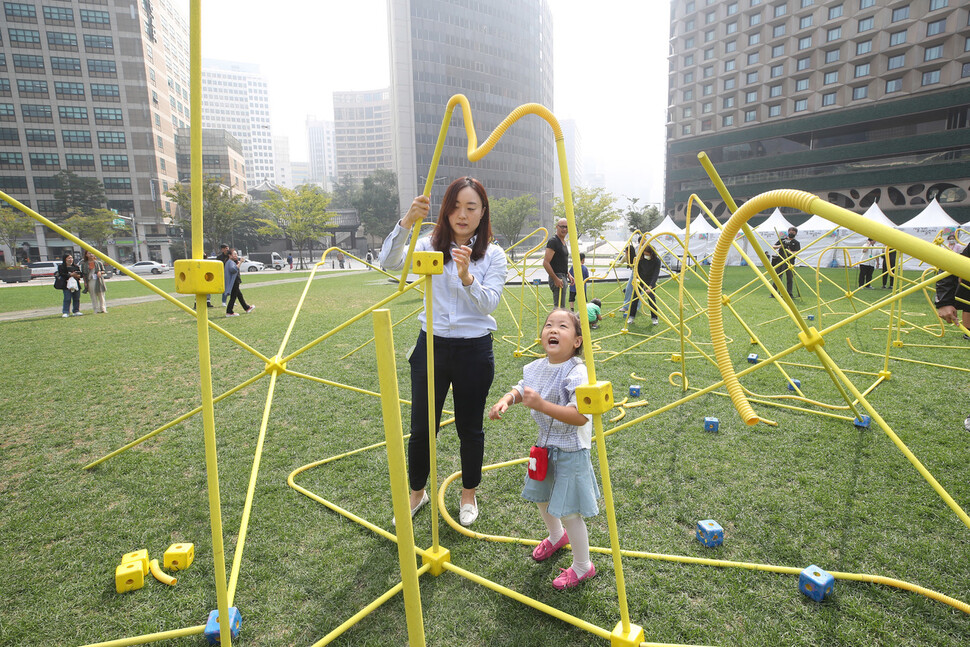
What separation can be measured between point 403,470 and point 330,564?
5.46ft

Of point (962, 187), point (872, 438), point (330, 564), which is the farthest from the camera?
point (962, 187)

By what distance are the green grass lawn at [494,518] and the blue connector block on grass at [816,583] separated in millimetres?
61

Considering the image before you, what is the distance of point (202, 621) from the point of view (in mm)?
2230

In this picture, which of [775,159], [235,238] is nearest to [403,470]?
[775,159]

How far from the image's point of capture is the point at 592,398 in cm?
180

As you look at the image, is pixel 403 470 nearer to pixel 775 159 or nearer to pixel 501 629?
pixel 501 629

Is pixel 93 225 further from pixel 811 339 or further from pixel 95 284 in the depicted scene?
pixel 811 339

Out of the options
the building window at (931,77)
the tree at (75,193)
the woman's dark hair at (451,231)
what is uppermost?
the building window at (931,77)

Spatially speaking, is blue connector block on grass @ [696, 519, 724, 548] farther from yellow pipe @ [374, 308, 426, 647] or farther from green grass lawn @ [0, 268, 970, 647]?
yellow pipe @ [374, 308, 426, 647]

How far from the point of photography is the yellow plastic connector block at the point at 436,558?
2.47 metres

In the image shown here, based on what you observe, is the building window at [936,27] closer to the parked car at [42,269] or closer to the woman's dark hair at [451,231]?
the woman's dark hair at [451,231]

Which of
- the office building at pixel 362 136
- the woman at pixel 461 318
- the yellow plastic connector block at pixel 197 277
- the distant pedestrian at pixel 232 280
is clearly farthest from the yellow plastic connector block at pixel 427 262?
the office building at pixel 362 136

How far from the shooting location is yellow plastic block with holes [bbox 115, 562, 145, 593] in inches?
94.9

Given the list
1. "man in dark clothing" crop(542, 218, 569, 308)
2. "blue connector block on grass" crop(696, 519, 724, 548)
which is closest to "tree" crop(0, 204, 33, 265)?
"man in dark clothing" crop(542, 218, 569, 308)
